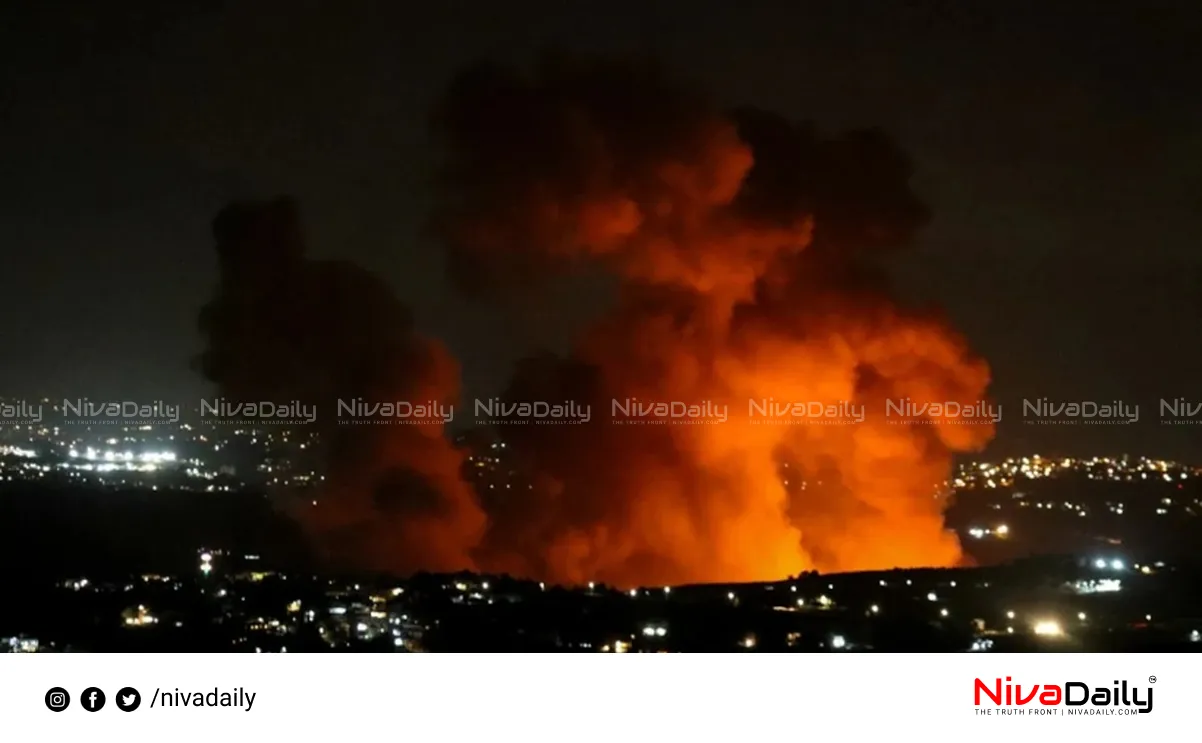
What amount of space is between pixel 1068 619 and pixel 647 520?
747cm

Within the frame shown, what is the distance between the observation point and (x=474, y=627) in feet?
30.1

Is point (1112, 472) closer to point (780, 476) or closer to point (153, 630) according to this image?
point (780, 476)
